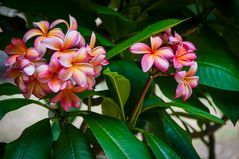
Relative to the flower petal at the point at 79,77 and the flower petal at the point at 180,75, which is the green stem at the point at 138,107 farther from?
the flower petal at the point at 79,77

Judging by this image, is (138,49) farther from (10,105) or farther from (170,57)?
(10,105)

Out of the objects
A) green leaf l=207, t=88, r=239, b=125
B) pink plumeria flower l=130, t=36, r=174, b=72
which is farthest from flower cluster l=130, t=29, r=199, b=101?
green leaf l=207, t=88, r=239, b=125

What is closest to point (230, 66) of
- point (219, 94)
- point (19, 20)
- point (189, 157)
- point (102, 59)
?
point (219, 94)

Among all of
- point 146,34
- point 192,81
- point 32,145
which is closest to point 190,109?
point 192,81

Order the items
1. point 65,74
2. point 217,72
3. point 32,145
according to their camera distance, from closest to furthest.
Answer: point 65,74, point 32,145, point 217,72

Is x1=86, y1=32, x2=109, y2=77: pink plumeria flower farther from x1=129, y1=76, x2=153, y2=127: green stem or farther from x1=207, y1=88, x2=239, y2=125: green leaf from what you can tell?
x1=207, y1=88, x2=239, y2=125: green leaf

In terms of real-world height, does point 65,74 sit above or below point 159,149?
above

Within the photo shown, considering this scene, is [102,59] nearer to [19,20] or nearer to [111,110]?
[111,110]
